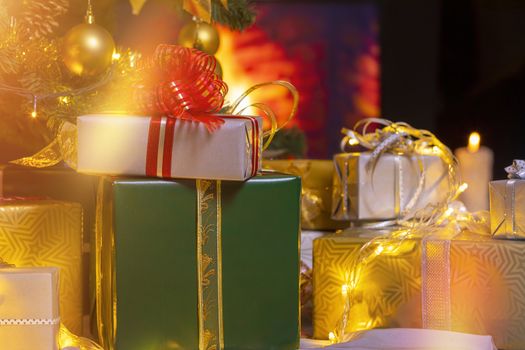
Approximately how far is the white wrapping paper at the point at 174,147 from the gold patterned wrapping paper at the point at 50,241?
0.48 ft

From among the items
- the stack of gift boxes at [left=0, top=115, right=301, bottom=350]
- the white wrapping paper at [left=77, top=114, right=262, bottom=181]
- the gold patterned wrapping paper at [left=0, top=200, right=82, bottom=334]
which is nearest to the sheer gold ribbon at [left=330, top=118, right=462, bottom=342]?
the stack of gift boxes at [left=0, top=115, right=301, bottom=350]

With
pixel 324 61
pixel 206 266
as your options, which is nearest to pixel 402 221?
pixel 206 266

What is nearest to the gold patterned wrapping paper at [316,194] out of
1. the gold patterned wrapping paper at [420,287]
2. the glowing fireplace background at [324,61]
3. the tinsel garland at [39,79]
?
the gold patterned wrapping paper at [420,287]

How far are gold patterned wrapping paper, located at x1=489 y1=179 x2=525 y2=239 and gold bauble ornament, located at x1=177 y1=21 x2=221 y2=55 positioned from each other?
56 centimetres

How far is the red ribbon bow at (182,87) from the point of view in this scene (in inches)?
37.4

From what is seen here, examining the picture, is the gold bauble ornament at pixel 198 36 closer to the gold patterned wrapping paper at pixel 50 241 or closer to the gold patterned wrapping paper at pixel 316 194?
the gold patterned wrapping paper at pixel 316 194

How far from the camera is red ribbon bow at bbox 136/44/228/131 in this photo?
95 cm

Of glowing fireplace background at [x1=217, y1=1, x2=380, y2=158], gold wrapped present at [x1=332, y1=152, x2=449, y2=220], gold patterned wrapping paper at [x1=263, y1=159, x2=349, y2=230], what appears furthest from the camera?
glowing fireplace background at [x1=217, y1=1, x2=380, y2=158]

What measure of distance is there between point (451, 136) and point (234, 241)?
2953mm

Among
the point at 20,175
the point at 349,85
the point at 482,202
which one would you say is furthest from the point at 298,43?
the point at 20,175

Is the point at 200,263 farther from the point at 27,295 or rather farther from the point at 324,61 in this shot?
the point at 324,61

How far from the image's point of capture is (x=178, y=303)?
961mm

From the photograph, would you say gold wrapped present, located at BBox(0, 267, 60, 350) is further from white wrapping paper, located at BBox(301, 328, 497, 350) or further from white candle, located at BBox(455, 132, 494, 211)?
white candle, located at BBox(455, 132, 494, 211)

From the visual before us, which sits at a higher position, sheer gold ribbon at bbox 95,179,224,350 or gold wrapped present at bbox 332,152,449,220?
gold wrapped present at bbox 332,152,449,220
